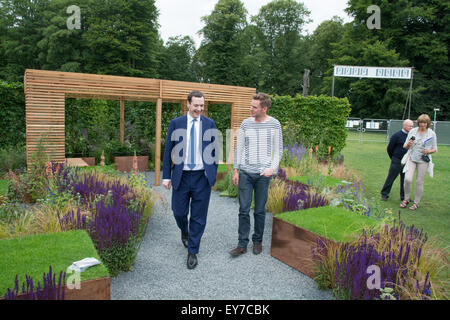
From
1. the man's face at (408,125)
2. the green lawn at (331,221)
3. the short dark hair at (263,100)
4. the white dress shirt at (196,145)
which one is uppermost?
the short dark hair at (263,100)

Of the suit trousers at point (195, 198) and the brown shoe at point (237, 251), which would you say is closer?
the suit trousers at point (195, 198)

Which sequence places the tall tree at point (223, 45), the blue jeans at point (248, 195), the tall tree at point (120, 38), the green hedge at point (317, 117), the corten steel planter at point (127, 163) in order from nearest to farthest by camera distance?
1. the blue jeans at point (248, 195)
2. the corten steel planter at point (127, 163)
3. the green hedge at point (317, 117)
4. the tall tree at point (120, 38)
5. the tall tree at point (223, 45)

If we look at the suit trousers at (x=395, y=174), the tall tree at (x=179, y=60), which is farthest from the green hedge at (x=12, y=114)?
the tall tree at (x=179, y=60)

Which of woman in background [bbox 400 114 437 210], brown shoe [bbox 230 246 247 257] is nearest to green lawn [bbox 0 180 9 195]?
brown shoe [bbox 230 246 247 257]

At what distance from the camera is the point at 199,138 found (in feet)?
11.6

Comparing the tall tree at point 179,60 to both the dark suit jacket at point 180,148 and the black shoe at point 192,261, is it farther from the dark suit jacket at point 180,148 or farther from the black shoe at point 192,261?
the black shoe at point 192,261

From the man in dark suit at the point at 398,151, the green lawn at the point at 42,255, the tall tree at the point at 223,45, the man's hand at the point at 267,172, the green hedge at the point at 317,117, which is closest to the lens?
the green lawn at the point at 42,255

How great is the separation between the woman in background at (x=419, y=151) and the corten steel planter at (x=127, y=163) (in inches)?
262

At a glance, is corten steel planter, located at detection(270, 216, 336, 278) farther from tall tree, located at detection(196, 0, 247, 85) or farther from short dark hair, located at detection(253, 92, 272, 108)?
tall tree, located at detection(196, 0, 247, 85)

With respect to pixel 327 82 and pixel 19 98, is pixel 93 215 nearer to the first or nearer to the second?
pixel 19 98

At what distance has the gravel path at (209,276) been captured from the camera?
9.66 ft

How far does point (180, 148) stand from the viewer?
3.45m

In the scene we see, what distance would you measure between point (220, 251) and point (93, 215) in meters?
1.55
